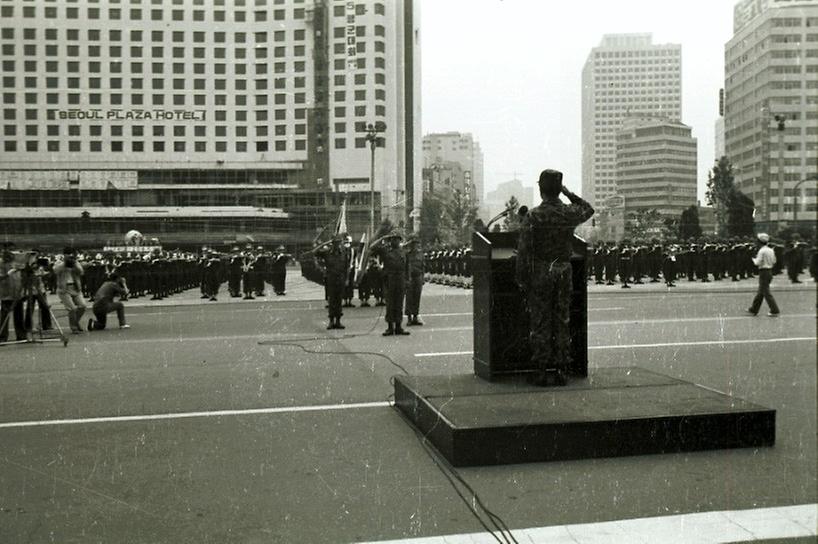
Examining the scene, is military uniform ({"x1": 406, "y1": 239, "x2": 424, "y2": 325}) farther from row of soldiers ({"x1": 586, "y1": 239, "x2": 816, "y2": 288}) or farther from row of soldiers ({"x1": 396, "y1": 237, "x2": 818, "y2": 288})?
row of soldiers ({"x1": 586, "y1": 239, "x2": 816, "y2": 288})

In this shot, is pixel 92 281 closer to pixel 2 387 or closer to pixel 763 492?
pixel 2 387

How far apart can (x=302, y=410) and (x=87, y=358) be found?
5.46m

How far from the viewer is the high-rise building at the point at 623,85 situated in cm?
404

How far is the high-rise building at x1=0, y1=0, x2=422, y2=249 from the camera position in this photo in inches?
1545

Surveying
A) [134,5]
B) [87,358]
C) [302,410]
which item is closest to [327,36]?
[134,5]

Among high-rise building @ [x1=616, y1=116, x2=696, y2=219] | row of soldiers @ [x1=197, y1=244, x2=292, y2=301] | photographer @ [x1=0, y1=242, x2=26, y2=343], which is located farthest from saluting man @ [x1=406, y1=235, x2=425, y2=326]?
row of soldiers @ [x1=197, y1=244, x2=292, y2=301]

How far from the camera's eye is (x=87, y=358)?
1124 cm

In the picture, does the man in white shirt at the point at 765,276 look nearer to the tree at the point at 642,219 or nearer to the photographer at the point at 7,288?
the tree at the point at 642,219

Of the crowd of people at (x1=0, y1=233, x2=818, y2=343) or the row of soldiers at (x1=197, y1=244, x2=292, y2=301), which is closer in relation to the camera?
the crowd of people at (x1=0, y1=233, x2=818, y2=343)

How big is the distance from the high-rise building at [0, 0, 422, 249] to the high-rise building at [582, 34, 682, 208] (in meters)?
16.6

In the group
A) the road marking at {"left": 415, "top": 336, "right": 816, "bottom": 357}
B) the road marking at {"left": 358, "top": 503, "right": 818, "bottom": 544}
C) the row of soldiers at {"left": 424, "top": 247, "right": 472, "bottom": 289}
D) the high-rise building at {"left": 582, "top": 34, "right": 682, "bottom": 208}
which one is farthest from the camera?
the row of soldiers at {"left": 424, "top": 247, "right": 472, "bottom": 289}

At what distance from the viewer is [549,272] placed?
6.56 meters

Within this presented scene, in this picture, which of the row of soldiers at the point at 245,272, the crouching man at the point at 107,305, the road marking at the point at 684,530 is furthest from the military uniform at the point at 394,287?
the row of soldiers at the point at 245,272

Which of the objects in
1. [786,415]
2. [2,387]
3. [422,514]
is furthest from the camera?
[2,387]
